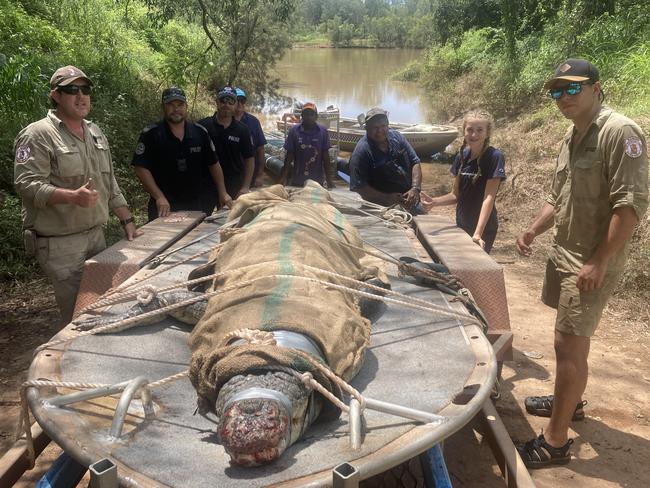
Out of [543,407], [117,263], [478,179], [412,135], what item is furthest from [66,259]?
[412,135]

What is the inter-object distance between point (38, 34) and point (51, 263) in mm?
7537

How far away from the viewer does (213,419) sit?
6.17 ft

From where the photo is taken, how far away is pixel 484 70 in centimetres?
1579

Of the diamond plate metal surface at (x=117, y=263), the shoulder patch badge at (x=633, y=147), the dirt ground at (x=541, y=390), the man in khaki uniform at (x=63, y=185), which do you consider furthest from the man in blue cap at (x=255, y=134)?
the shoulder patch badge at (x=633, y=147)

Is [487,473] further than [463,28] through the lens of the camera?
No

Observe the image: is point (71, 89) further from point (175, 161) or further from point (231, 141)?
point (231, 141)

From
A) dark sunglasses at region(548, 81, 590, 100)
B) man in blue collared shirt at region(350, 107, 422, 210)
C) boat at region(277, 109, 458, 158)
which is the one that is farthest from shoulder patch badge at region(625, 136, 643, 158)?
boat at region(277, 109, 458, 158)

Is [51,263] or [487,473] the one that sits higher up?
[51,263]

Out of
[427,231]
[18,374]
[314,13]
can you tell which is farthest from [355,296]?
[314,13]

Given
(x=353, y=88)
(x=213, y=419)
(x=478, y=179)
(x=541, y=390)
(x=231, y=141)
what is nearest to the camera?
(x=213, y=419)

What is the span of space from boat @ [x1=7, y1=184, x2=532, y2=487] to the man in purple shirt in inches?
122

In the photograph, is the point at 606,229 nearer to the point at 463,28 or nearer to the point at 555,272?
the point at 555,272

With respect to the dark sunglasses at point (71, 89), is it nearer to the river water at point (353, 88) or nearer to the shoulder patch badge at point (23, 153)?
the shoulder patch badge at point (23, 153)

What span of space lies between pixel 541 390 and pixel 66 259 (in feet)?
10.2
